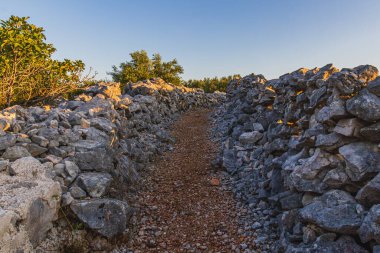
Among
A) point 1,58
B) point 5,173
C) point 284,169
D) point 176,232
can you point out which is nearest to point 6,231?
point 5,173

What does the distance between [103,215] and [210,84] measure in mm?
41027

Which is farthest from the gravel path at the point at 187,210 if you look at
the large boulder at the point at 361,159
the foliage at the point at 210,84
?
the foliage at the point at 210,84

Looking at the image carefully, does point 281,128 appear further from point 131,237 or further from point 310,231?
point 131,237

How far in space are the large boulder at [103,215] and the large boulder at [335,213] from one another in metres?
4.44

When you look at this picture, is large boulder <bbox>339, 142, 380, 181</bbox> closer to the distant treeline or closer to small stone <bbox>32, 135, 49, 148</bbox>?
small stone <bbox>32, 135, 49, 148</bbox>

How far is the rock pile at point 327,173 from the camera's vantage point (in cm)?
514

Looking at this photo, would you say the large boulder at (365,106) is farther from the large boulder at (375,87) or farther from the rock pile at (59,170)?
the rock pile at (59,170)

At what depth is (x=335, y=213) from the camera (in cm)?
536

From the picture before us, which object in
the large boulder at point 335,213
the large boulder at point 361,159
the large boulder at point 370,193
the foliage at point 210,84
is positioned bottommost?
the large boulder at point 335,213

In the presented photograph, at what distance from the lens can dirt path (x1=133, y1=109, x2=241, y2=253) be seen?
7152 mm

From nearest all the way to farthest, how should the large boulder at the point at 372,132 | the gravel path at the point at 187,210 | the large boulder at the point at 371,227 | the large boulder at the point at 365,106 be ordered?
the large boulder at the point at 371,227 < the large boulder at the point at 372,132 < the large boulder at the point at 365,106 < the gravel path at the point at 187,210

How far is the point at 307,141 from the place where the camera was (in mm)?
7172

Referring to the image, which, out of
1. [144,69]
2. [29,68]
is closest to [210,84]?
[144,69]

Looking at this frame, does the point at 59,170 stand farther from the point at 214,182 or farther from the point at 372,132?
the point at 372,132
